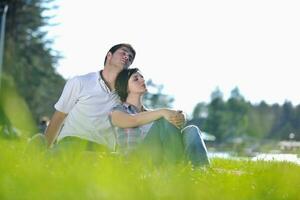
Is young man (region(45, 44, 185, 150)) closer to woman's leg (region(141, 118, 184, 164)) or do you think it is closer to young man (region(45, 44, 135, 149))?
young man (region(45, 44, 135, 149))

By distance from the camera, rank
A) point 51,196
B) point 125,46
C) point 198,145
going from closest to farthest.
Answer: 1. point 51,196
2. point 198,145
3. point 125,46

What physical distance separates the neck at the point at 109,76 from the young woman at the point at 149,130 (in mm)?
207

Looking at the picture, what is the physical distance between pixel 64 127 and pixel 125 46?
0.90 meters

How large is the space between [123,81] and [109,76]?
1.12ft

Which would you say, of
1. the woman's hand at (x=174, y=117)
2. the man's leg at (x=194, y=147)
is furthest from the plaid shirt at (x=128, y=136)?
the man's leg at (x=194, y=147)

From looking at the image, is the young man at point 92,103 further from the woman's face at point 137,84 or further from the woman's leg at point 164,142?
the woman's leg at point 164,142

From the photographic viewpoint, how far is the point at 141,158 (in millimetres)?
4219

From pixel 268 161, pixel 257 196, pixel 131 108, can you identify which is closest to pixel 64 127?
pixel 131 108

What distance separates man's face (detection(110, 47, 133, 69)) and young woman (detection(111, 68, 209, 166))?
0.93 feet

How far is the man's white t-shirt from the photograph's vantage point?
19.4 feet

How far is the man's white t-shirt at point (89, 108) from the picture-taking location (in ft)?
19.4

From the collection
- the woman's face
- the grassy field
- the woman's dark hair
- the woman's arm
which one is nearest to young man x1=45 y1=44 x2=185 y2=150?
the woman's dark hair

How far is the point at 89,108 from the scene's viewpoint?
6012 millimetres

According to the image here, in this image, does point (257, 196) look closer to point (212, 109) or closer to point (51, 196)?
point (51, 196)
